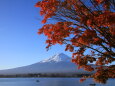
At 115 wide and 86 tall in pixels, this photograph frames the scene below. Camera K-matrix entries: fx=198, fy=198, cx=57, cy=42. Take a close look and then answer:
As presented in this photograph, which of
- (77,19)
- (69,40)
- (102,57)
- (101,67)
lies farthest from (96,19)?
(101,67)

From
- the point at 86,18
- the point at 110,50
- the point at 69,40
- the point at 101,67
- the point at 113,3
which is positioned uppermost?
the point at 113,3

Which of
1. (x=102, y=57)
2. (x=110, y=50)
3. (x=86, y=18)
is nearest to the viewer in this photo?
(x=86, y=18)

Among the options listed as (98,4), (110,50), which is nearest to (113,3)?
(98,4)

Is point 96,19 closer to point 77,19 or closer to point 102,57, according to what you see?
point 77,19

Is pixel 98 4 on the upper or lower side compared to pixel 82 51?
upper

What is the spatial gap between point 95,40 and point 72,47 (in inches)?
47.9

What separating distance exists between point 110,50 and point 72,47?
1439mm

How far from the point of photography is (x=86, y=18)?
6742mm

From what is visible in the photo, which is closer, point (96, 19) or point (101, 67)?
point (96, 19)

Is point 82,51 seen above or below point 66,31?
below

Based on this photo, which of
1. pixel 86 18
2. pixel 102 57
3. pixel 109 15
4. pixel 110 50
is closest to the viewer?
pixel 109 15

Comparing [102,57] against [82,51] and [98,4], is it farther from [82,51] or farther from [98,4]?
[98,4]

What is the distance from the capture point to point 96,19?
248 inches

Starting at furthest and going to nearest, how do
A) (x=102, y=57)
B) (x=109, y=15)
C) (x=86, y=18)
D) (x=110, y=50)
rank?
(x=102, y=57) < (x=110, y=50) < (x=86, y=18) < (x=109, y=15)
